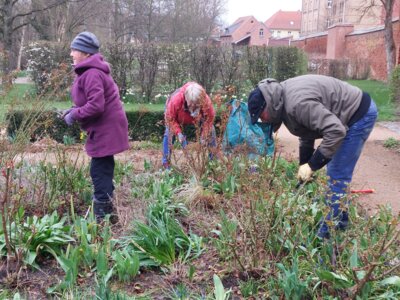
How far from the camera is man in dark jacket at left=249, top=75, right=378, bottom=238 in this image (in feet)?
10.0

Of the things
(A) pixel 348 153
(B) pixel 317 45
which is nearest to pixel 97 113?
(A) pixel 348 153

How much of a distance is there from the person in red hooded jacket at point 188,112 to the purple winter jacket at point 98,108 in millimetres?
689

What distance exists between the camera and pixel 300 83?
3250 mm

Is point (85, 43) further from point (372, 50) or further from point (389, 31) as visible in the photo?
point (372, 50)

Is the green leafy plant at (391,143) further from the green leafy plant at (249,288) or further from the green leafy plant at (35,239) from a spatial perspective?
the green leafy plant at (35,239)

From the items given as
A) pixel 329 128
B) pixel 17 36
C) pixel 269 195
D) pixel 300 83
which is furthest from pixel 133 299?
pixel 17 36

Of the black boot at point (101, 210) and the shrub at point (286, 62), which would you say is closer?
the black boot at point (101, 210)

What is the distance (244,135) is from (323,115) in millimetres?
2154

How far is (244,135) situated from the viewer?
517 centimetres

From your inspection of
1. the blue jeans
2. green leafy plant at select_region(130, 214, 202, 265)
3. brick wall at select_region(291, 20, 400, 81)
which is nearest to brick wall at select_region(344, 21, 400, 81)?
brick wall at select_region(291, 20, 400, 81)

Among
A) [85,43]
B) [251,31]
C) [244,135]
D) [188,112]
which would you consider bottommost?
[244,135]

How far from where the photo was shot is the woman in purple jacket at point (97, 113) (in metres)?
3.63

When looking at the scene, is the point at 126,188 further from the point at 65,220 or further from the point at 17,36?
the point at 17,36

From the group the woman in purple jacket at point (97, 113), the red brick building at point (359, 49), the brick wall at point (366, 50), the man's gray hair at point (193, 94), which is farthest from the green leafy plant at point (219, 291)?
the brick wall at point (366, 50)
